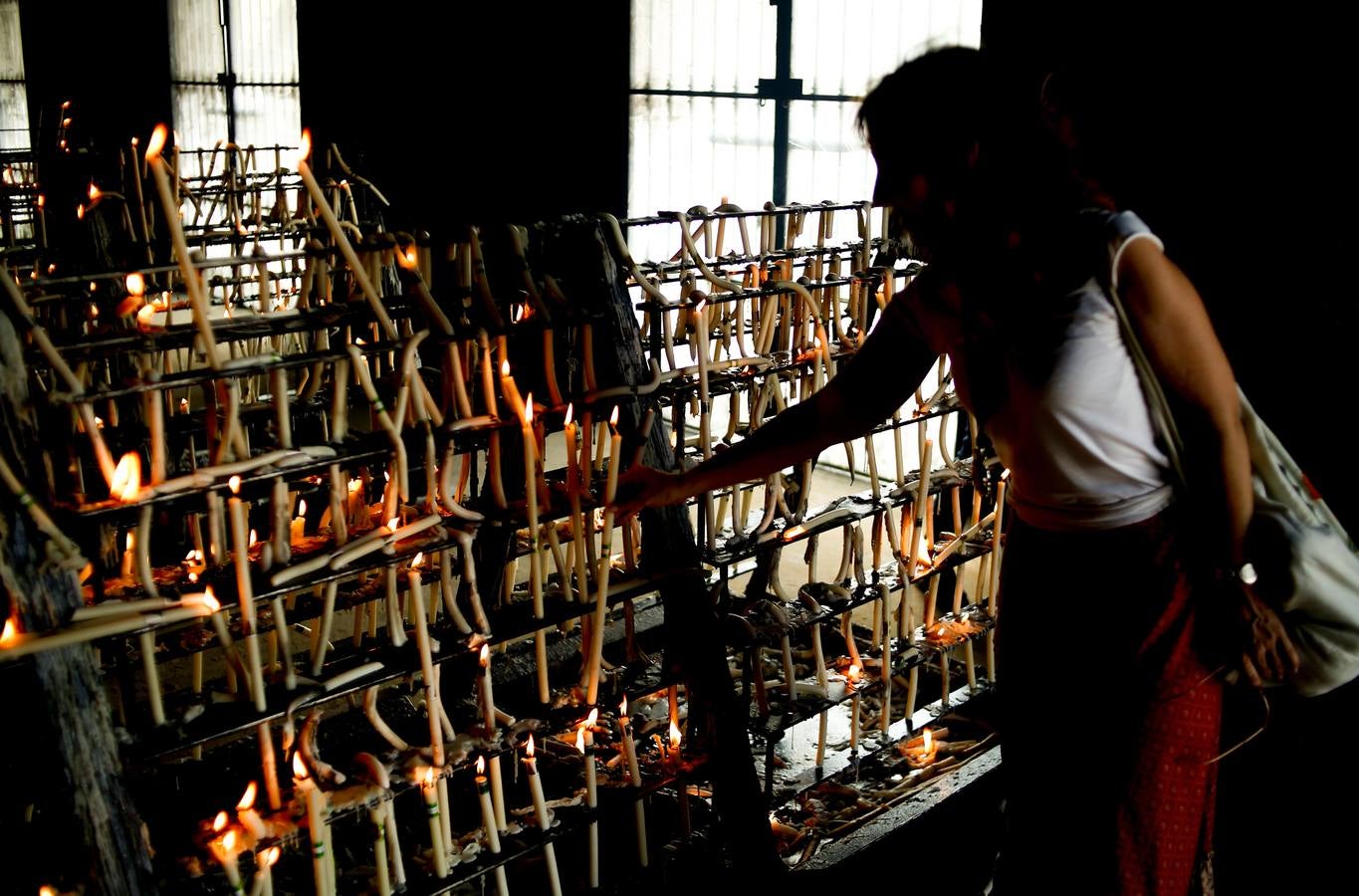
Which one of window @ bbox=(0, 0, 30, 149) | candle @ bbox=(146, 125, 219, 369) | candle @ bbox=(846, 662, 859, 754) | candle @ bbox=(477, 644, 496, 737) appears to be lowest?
candle @ bbox=(846, 662, 859, 754)

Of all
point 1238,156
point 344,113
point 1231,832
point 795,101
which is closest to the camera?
point 1238,156

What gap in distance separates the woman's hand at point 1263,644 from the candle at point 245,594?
128 centimetres

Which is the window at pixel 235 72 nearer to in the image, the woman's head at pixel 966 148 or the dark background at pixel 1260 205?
the dark background at pixel 1260 205

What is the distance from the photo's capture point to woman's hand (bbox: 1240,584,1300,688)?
5.17ft

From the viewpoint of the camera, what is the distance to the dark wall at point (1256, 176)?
2.22 m

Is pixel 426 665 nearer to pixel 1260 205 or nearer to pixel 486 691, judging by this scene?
pixel 486 691

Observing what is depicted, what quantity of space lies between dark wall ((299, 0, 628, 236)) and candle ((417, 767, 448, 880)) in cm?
557

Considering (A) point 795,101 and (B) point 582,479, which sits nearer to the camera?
(B) point 582,479

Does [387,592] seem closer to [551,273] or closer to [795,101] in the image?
[551,273]

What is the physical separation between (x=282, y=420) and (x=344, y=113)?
774 cm

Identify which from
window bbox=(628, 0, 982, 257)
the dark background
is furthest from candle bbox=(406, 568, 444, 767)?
window bbox=(628, 0, 982, 257)

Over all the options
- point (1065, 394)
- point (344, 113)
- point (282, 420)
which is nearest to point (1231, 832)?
point (1065, 394)

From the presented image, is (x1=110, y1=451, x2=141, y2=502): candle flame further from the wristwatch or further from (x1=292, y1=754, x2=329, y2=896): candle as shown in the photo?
the wristwatch

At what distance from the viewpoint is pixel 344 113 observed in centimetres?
868
